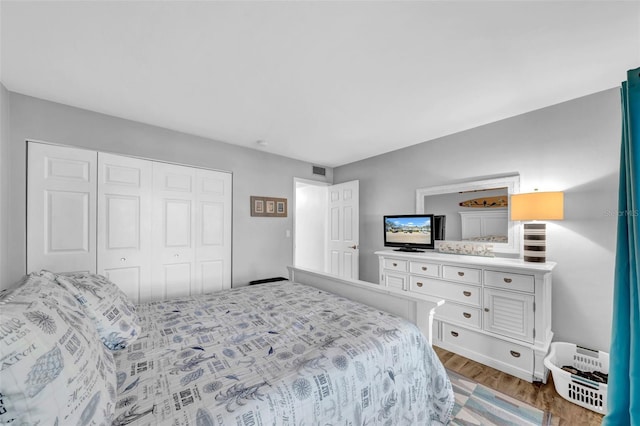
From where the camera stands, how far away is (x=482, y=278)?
94.7 inches

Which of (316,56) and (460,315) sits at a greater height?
(316,56)

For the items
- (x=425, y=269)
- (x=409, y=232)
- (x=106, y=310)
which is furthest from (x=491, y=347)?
(x=106, y=310)

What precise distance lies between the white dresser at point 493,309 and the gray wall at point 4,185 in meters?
3.77

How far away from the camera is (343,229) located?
4238 millimetres

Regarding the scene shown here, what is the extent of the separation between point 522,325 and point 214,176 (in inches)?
144

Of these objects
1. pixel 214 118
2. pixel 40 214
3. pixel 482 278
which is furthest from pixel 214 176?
pixel 482 278

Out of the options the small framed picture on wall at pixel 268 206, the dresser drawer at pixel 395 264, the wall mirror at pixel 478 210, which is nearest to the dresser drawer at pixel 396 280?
the dresser drawer at pixel 395 264

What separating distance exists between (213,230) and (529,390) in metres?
3.55

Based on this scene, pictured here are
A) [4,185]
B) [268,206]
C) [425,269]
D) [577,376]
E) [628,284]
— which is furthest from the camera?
[268,206]

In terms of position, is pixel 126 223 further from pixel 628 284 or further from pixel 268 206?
pixel 628 284

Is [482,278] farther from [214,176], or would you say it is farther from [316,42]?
[214,176]

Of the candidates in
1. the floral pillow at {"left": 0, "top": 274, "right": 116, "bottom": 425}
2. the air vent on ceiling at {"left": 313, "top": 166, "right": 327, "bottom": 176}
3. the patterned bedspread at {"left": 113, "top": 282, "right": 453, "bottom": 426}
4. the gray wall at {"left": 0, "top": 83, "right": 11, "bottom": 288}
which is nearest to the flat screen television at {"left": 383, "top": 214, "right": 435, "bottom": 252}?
the air vent on ceiling at {"left": 313, "top": 166, "right": 327, "bottom": 176}

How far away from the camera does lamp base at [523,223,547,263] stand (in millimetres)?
2232

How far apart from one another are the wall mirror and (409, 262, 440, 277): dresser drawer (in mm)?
532
